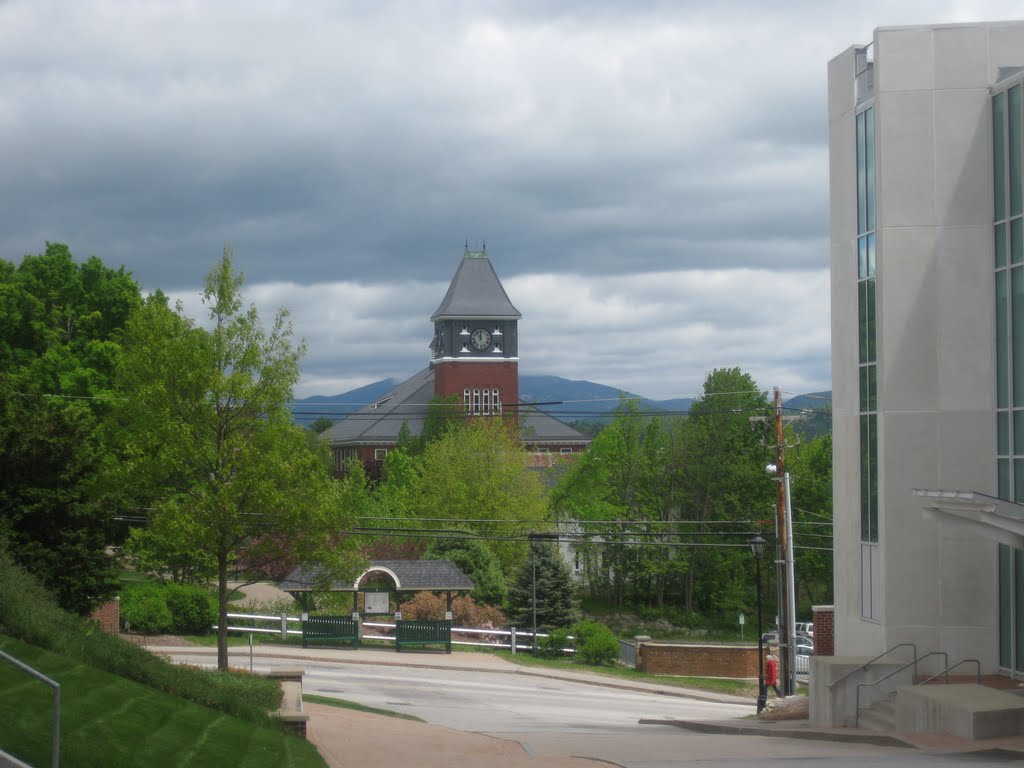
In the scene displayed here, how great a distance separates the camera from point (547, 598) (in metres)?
→ 48.9

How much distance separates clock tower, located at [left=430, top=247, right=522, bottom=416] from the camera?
431 ft

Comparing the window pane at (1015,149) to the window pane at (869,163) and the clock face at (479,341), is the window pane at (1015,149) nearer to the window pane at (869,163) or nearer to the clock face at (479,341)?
the window pane at (869,163)

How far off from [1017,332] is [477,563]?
3797 cm

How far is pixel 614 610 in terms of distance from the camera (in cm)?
7375

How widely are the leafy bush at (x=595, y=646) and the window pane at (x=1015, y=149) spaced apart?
79.3 feet

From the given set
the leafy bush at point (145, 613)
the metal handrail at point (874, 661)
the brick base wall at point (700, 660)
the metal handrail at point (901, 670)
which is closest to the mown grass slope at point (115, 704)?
the metal handrail at point (874, 661)

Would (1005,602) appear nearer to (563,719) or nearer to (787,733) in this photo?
(787,733)

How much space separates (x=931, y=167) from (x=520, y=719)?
13624mm

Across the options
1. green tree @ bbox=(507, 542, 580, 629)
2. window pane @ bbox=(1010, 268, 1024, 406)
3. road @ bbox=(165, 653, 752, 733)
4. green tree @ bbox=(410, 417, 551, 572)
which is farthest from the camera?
green tree @ bbox=(410, 417, 551, 572)

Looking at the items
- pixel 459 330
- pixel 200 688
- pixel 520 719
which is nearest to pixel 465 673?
pixel 520 719

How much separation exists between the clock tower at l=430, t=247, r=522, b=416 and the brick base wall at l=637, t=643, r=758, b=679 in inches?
3361

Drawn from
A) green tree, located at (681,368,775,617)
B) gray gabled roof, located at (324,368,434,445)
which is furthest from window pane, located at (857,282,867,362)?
gray gabled roof, located at (324,368,434,445)

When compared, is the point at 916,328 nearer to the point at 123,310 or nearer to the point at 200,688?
the point at 200,688

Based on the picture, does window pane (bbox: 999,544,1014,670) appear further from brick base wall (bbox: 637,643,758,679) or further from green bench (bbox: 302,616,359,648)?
green bench (bbox: 302,616,359,648)
